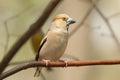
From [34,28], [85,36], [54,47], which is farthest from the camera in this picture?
[85,36]

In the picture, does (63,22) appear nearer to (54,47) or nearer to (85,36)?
(54,47)

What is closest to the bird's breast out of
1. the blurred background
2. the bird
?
the bird

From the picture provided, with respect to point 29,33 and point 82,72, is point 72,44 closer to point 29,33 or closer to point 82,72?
point 82,72

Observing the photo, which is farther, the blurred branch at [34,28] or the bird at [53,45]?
the bird at [53,45]

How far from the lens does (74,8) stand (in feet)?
6.08

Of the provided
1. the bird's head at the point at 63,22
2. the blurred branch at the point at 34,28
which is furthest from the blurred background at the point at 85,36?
the blurred branch at the point at 34,28

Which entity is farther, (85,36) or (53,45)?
(85,36)

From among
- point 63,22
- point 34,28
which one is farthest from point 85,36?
point 34,28

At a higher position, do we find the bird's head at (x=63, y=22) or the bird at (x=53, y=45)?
the bird's head at (x=63, y=22)

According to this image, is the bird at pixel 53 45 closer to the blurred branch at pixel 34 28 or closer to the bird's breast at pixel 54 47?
the bird's breast at pixel 54 47

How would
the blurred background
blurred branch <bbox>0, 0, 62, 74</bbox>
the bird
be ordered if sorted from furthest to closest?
the blurred background < the bird < blurred branch <bbox>0, 0, 62, 74</bbox>

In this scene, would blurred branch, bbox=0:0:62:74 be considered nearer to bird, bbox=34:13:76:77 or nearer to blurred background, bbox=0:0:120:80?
bird, bbox=34:13:76:77

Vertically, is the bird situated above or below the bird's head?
below

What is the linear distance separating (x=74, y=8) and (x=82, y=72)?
348 mm
